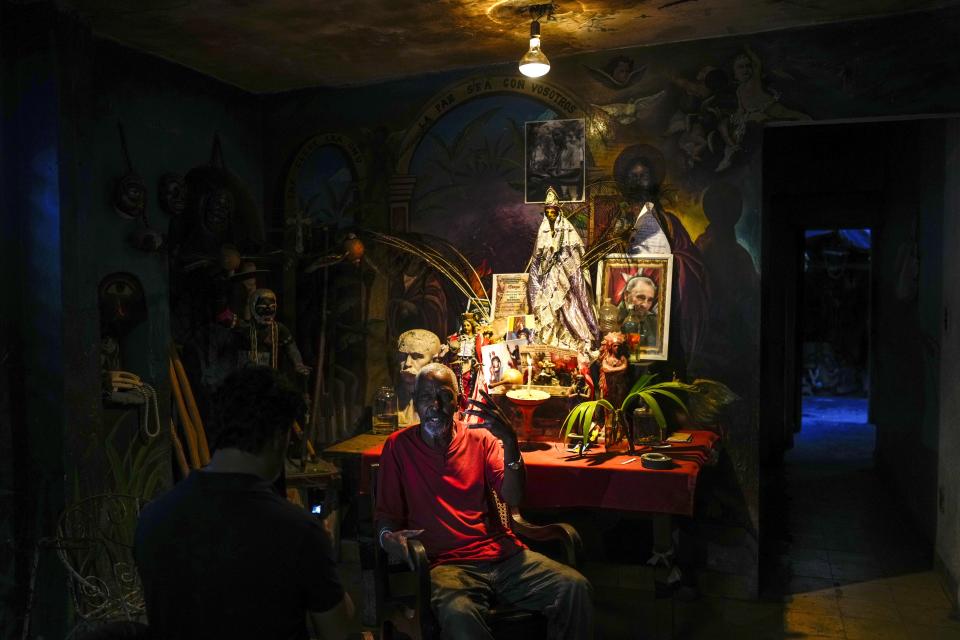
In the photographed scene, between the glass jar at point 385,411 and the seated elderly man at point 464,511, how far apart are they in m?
1.87

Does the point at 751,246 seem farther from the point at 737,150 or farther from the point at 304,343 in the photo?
the point at 304,343

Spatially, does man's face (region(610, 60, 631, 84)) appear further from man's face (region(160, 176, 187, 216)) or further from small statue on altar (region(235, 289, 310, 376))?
man's face (region(160, 176, 187, 216))

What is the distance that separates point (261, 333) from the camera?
19.9ft

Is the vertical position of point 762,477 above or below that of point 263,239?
below

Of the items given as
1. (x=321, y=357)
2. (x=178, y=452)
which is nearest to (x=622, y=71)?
(x=321, y=357)

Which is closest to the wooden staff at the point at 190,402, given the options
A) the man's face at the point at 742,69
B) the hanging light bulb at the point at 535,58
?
the hanging light bulb at the point at 535,58

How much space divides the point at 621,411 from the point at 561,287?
0.96 m

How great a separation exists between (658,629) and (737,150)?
126 inches

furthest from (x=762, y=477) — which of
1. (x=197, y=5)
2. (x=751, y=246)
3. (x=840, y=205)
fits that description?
(x=197, y=5)

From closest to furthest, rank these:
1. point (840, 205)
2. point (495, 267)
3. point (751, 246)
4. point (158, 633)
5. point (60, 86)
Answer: point (158, 633), point (60, 86), point (751, 246), point (495, 267), point (840, 205)

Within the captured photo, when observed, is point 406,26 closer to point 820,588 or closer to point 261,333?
point 261,333

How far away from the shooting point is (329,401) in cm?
680

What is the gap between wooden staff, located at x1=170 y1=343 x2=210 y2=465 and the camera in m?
6.07

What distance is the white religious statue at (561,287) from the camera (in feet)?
18.3
